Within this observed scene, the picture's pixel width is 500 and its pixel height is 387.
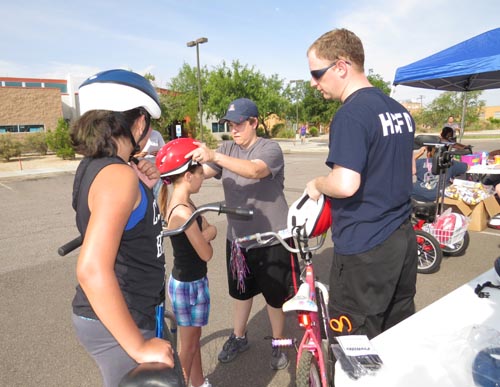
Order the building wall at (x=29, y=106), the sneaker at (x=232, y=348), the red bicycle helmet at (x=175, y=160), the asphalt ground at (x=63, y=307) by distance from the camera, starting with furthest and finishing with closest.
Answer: the building wall at (x=29, y=106)
the sneaker at (x=232, y=348)
the asphalt ground at (x=63, y=307)
the red bicycle helmet at (x=175, y=160)

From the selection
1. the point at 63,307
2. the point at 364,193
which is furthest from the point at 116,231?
the point at 63,307

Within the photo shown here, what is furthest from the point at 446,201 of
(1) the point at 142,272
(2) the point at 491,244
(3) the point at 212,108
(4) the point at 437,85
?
(3) the point at 212,108

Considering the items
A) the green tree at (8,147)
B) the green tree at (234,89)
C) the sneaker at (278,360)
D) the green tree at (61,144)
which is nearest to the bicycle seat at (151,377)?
the sneaker at (278,360)

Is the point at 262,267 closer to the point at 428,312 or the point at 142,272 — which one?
the point at 428,312

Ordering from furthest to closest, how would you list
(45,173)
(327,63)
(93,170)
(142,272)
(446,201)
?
(45,173), (446,201), (327,63), (142,272), (93,170)

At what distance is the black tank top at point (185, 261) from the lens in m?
2.31

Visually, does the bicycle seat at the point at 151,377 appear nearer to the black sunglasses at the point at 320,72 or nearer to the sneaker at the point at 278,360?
the black sunglasses at the point at 320,72

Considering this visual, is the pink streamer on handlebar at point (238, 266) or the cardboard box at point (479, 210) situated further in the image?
the cardboard box at point (479, 210)

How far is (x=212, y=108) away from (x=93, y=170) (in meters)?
34.2

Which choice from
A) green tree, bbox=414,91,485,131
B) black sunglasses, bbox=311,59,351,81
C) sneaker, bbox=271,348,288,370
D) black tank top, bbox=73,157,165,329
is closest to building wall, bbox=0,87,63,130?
sneaker, bbox=271,348,288,370

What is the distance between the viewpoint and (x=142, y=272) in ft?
4.51

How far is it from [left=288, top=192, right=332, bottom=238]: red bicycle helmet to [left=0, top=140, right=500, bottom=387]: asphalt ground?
1.35 meters

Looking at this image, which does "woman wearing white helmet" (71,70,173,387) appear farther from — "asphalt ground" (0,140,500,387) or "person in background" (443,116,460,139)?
"person in background" (443,116,460,139)

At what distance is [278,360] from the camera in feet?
9.34
